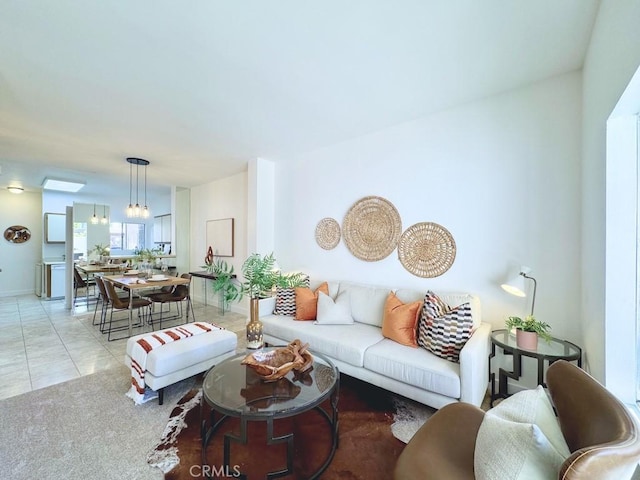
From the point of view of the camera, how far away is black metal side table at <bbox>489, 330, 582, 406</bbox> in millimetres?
1895

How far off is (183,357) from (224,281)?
244 centimetres

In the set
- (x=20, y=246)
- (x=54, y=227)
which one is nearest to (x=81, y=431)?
(x=54, y=227)

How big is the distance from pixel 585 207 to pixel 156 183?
701cm

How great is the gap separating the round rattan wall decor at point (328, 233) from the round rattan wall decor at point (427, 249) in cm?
93

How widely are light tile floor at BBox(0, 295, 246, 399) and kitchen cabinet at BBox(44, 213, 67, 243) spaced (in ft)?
6.24

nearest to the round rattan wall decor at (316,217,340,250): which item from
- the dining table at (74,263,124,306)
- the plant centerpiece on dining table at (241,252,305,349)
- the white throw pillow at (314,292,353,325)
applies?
the plant centerpiece on dining table at (241,252,305,349)

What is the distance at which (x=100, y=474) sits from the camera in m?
1.55

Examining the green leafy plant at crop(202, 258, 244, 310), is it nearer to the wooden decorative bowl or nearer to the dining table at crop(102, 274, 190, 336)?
the dining table at crop(102, 274, 190, 336)

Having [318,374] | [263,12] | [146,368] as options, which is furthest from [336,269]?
[263,12]

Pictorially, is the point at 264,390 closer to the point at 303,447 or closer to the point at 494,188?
the point at 303,447

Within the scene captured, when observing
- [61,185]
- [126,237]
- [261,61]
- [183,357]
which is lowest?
[183,357]

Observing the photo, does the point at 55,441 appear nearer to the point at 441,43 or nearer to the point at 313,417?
the point at 313,417

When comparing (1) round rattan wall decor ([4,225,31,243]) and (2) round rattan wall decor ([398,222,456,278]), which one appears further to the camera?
(1) round rattan wall decor ([4,225,31,243])

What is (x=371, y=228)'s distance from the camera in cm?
335
